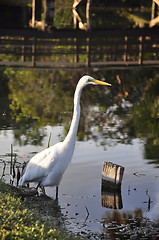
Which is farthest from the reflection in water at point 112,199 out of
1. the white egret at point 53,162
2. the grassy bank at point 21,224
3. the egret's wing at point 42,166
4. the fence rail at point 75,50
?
the fence rail at point 75,50

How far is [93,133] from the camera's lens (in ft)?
50.8

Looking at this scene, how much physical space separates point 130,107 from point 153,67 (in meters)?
7.17

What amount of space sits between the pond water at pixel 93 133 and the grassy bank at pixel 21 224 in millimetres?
1048

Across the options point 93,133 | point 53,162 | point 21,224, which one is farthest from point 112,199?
point 93,133

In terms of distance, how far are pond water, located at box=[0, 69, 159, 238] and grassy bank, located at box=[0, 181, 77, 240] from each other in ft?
3.44

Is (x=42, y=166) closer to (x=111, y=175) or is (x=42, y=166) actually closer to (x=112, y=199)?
(x=111, y=175)

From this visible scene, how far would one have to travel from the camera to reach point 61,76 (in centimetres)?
2369

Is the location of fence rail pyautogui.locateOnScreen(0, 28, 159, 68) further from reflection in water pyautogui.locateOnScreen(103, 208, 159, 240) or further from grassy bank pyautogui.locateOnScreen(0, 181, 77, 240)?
grassy bank pyautogui.locateOnScreen(0, 181, 77, 240)

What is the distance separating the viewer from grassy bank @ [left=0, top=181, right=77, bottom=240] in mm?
6996

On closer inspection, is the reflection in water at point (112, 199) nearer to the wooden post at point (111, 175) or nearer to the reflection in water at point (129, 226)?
the wooden post at point (111, 175)

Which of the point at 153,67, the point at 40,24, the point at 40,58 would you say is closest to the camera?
the point at 153,67

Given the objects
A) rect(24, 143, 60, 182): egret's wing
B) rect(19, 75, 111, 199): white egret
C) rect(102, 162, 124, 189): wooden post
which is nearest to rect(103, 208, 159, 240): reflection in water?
rect(102, 162, 124, 189): wooden post

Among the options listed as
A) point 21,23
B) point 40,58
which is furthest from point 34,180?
point 21,23

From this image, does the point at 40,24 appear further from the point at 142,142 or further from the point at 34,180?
the point at 34,180
